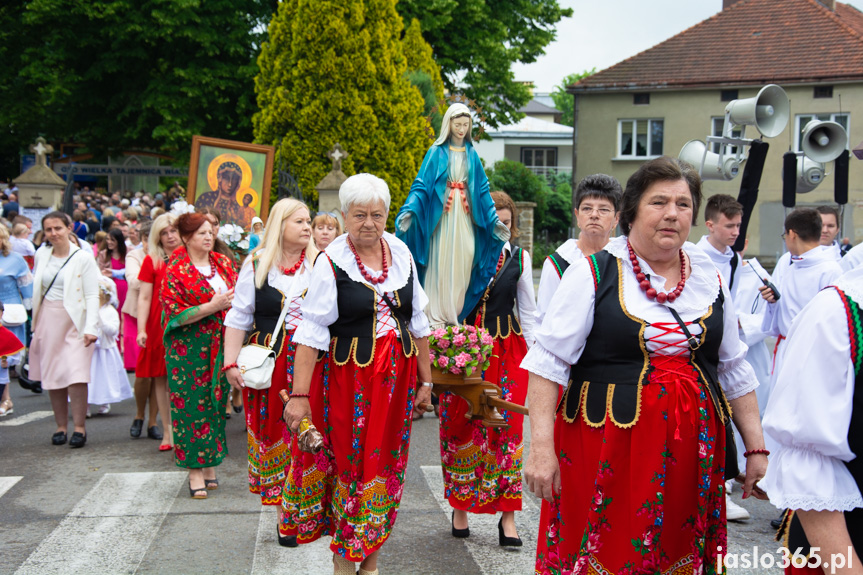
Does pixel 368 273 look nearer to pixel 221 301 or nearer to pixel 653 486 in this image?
pixel 653 486

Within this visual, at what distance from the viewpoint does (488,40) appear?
80.6 ft

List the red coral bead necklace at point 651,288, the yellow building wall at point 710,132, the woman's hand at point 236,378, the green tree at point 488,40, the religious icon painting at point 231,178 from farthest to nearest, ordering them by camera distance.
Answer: the yellow building wall at point 710,132
the green tree at point 488,40
the religious icon painting at point 231,178
the woman's hand at point 236,378
the red coral bead necklace at point 651,288

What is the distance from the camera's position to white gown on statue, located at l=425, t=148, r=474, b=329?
5.27 metres

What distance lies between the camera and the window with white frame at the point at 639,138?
32.5 metres

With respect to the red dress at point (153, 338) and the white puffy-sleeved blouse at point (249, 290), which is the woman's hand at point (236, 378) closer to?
the white puffy-sleeved blouse at point (249, 290)

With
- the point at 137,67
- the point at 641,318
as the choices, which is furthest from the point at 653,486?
the point at 137,67

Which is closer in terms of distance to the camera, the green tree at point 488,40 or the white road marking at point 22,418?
the white road marking at point 22,418

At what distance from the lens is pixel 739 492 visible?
20.6ft

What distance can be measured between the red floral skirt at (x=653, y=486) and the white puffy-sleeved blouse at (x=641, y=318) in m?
0.14

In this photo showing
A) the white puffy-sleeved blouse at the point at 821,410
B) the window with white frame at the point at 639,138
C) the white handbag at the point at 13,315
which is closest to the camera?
the white puffy-sleeved blouse at the point at 821,410

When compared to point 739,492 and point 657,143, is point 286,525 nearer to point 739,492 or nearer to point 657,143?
point 739,492

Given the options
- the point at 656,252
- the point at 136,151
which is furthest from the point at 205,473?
the point at 136,151

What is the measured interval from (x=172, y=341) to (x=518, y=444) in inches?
111

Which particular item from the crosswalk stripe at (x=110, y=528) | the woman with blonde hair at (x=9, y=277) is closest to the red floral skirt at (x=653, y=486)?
the crosswalk stripe at (x=110, y=528)
